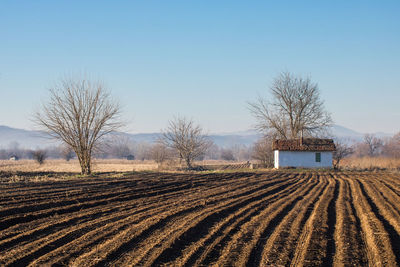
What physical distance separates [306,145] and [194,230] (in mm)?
32844

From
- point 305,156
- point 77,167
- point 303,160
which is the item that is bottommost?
point 77,167

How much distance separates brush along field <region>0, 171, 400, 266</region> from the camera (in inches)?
272

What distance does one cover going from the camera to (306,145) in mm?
40031

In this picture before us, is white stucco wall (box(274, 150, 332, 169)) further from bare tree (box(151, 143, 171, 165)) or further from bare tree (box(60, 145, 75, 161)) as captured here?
bare tree (box(60, 145, 75, 161))

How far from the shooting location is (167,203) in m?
13.4

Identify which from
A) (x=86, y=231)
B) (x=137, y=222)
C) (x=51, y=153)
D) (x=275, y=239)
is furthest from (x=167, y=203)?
(x=51, y=153)

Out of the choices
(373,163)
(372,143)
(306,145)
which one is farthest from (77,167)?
(372,143)

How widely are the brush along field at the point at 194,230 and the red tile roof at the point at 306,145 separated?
80.5 feet

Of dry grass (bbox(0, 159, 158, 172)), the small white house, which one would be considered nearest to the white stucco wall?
the small white house

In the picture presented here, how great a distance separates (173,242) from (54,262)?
233cm

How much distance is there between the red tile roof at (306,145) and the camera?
1549 inches

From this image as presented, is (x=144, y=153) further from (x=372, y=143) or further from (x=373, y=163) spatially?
(x=373, y=163)

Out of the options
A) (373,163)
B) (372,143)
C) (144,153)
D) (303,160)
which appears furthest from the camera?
(144,153)

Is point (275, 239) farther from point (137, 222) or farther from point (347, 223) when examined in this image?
point (137, 222)
